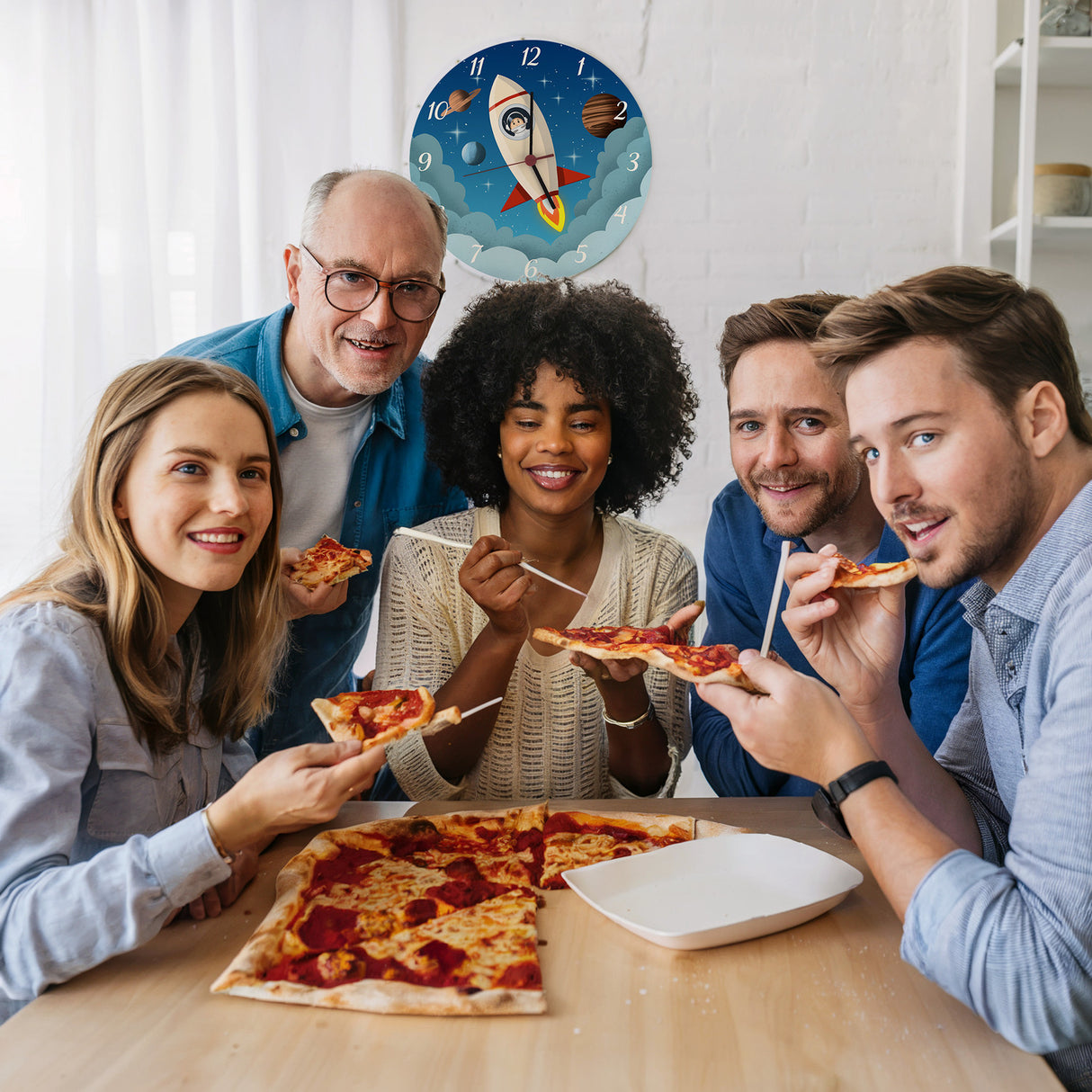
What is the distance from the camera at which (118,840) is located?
68.9 inches

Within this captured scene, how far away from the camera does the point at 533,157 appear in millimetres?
4047

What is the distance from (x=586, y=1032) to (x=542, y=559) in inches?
63.7

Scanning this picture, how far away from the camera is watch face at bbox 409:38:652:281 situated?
401cm

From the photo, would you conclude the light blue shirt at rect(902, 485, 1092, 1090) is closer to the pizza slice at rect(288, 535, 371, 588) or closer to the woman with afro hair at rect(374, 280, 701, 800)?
the woman with afro hair at rect(374, 280, 701, 800)

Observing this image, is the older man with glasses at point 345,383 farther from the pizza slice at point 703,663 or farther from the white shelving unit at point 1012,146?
the white shelving unit at point 1012,146

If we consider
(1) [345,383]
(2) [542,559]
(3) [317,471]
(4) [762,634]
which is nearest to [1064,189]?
(4) [762,634]

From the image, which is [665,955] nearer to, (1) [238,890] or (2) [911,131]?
(1) [238,890]

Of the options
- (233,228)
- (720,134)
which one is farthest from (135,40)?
(720,134)

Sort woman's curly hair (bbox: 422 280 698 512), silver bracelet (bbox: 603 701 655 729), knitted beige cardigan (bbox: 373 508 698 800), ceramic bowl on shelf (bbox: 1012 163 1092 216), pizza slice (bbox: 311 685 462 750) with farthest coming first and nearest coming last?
ceramic bowl on shelf (bbox: 1012 163 1092 216) → woman's curly hair (bbox: 422 280 698 512) → knitted beige cardigan (bbox: 373 508 698 800) → silver bracelet (bbox: 603 701 655 729) → pizza slice (bbox: 311 685 462 750)

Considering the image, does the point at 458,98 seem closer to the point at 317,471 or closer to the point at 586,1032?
the point at 317,471

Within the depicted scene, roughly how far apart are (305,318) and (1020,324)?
1.90 meters

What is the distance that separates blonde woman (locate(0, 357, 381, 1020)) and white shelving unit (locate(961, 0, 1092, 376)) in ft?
10.8

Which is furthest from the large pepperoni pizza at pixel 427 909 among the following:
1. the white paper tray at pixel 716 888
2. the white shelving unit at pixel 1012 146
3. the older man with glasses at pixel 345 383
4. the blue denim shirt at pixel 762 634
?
the white shelving unit at pixel 1012 146

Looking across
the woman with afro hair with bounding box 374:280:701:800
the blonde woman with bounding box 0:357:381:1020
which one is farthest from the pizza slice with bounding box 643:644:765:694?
the blonde woman with bounding box 0:357:381:1020
